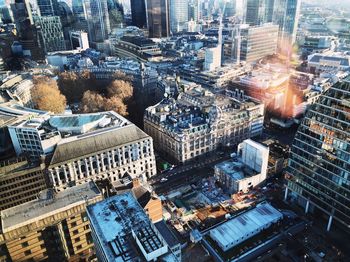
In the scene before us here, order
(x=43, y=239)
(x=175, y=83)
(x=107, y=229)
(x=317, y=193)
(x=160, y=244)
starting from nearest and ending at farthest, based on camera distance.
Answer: (x=160, y=244) → (x=107, y=229) → (x=43, y=239) → (x=317, y=193) → (x=175, y=83)

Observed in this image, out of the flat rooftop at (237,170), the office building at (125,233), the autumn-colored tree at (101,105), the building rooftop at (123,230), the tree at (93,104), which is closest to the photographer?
the office building at (125,233)

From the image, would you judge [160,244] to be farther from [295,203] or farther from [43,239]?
[295,203]

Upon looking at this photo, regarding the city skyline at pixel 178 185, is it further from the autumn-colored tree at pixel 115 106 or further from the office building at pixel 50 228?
the autumn-colored tree at pixel 115 106

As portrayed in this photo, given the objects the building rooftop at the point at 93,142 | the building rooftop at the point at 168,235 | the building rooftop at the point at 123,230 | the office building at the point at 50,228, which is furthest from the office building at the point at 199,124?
the building rooftop at the point at 123,230

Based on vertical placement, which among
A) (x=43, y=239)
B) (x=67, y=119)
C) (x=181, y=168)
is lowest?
(x=181, y=168)

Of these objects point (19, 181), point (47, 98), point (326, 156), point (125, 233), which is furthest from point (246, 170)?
point (47, 98)

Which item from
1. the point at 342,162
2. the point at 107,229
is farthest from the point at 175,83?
the point at 107,229

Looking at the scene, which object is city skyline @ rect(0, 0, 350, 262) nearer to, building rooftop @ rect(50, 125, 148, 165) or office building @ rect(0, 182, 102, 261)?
office building @ rect(0, 182, 102, 261)
